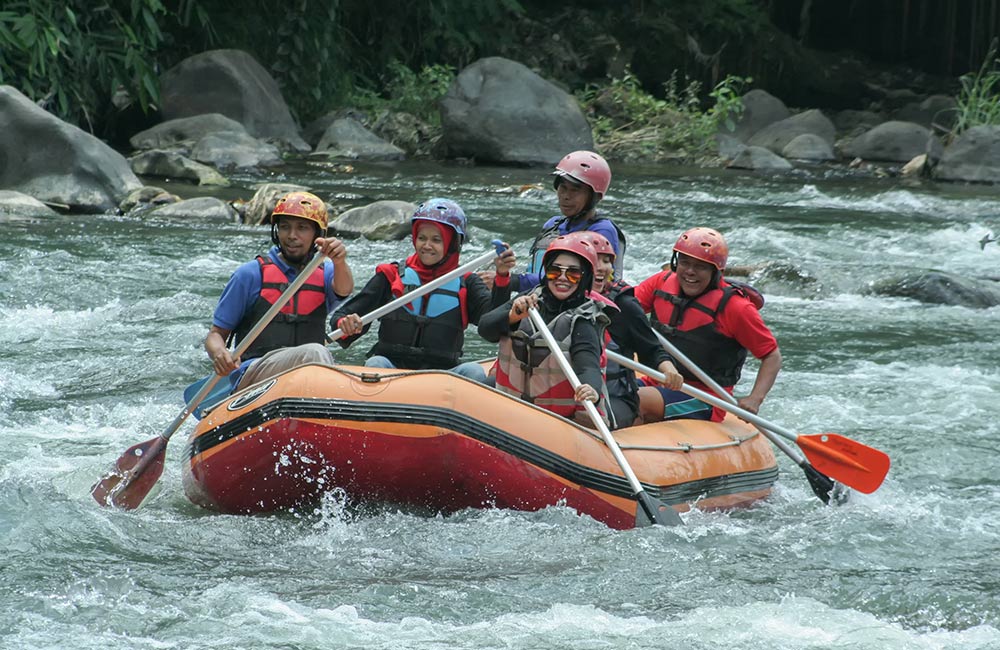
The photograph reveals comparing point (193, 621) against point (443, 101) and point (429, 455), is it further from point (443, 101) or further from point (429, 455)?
point (443, 101)

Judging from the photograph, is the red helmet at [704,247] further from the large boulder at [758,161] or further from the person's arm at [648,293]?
the large boulder at [758,161]

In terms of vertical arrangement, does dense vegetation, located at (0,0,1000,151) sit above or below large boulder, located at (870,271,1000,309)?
above

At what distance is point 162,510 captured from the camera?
5047 mm

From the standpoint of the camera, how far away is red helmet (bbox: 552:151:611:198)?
227 inches

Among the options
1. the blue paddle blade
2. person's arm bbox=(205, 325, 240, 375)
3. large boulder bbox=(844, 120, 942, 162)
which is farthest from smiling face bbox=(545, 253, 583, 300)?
large boulder bbox=(844, 120, 942, 162)

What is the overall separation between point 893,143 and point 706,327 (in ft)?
46.8

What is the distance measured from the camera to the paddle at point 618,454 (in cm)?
475

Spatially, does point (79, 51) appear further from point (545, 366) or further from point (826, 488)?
point (826, 488)

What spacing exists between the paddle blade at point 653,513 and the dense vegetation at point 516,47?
34.6ft

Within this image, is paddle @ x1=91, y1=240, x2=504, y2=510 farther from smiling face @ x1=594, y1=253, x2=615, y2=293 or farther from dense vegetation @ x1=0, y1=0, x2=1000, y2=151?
dense vegetation @ x1=0, y1=0, x2=1000, y2=151

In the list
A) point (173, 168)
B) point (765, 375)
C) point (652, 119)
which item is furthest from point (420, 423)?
point (652, 119)

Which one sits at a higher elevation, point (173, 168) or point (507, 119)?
point (507, 119)

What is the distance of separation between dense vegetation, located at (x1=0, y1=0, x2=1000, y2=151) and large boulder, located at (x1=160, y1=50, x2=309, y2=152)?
47 centimetres

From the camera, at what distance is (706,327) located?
5691mm
